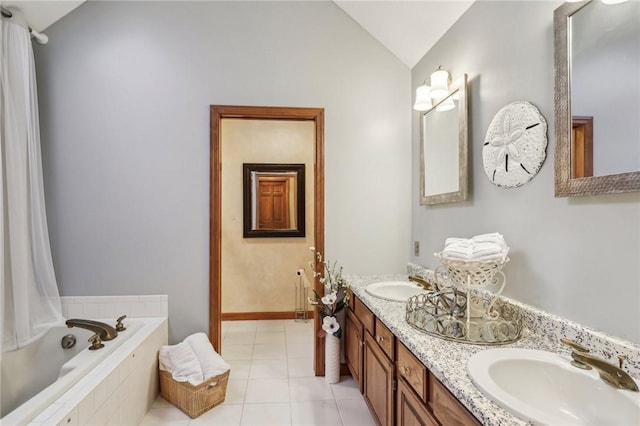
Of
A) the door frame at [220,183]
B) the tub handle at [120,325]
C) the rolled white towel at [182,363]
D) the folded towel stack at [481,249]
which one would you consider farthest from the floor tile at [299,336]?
the folded towel stack at [481,249]

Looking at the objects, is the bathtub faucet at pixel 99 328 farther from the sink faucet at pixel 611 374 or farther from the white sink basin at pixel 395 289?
the sink faucet at pixel 611 374

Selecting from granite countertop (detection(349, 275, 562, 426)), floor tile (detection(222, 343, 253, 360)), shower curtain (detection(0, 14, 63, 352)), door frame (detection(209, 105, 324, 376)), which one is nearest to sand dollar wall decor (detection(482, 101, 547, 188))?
granite countertop (detection(349, 275, 562, 426))

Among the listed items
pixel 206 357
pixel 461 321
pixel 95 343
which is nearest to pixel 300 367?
pixel 206 357

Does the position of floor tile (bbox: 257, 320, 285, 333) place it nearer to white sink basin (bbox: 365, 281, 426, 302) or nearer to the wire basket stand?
white sink basin (bbox: 365, 281, 426, 302)

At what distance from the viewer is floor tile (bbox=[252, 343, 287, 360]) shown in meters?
2.89

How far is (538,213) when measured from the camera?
1321mm

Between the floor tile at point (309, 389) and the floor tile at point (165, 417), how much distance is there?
0.72m

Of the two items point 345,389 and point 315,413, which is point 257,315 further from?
point 315,413

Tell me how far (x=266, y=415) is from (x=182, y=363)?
2.16 feet

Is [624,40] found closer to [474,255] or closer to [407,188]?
[474,255]

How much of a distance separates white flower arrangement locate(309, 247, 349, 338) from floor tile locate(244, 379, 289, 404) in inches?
19.7

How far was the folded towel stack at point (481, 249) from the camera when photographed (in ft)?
4.29

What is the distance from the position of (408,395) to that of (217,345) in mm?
1665

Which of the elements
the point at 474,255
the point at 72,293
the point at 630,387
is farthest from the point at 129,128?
the point at 630,387
